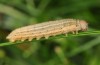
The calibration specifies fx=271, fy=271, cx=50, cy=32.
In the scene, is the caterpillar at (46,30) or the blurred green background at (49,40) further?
the blurred green background at (49,40)

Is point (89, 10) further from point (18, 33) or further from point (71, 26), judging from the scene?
point (18, 33)

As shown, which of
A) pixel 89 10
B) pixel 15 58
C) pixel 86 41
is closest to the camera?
pixel 15 58

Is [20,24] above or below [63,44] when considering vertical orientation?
above

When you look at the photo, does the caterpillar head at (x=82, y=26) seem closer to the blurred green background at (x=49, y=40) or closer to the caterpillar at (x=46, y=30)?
the caterpillar at (x=46, y=30)

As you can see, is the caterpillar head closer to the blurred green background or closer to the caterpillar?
the caterpillar

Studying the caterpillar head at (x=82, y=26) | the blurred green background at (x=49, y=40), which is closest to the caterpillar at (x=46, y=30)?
the caterpillar head at (x=82, y=26)

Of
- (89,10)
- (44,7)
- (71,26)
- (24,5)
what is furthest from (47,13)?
(71,26)

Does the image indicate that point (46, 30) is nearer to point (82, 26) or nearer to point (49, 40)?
point (82, 26)
